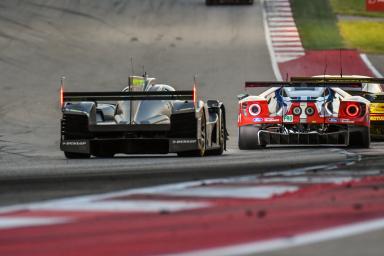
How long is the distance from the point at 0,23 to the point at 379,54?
13.2m

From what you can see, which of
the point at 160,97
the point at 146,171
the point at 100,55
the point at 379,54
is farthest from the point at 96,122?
the point at 379,54

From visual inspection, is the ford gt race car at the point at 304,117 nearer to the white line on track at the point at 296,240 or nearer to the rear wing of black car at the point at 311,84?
the rear wing of black car at the point at 311,84

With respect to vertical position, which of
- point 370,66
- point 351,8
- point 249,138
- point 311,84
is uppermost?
point 351,8

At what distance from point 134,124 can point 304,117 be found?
11.7 feet

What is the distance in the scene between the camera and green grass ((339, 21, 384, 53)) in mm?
41250

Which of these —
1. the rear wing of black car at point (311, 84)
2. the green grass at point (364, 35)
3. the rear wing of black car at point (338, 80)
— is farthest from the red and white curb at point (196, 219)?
the green grass at point (364, 35)

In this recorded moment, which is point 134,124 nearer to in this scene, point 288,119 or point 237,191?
point 288,119

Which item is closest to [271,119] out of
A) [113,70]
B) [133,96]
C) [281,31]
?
[133,96]

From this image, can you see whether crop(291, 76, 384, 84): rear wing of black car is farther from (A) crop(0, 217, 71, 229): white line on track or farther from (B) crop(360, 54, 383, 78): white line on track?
(B) crop(360, 54, 383, 78): white line on track

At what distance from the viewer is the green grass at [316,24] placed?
41.2 m

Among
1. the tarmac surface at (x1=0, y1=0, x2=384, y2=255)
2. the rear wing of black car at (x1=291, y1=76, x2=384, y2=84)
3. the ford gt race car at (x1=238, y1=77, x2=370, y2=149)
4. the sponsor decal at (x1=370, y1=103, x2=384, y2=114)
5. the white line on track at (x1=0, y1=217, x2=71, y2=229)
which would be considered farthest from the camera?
the sponsor decal at (x1=370, y1=103, x2=384, y2=114)

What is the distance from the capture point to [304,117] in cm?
1828

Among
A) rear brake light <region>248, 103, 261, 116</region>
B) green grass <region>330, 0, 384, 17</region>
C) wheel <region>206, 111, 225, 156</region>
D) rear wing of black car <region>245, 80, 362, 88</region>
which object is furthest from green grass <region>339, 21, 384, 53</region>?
wheel <region>206, 111, 225, 156</region>

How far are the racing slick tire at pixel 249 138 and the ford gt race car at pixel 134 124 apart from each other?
218 cm
